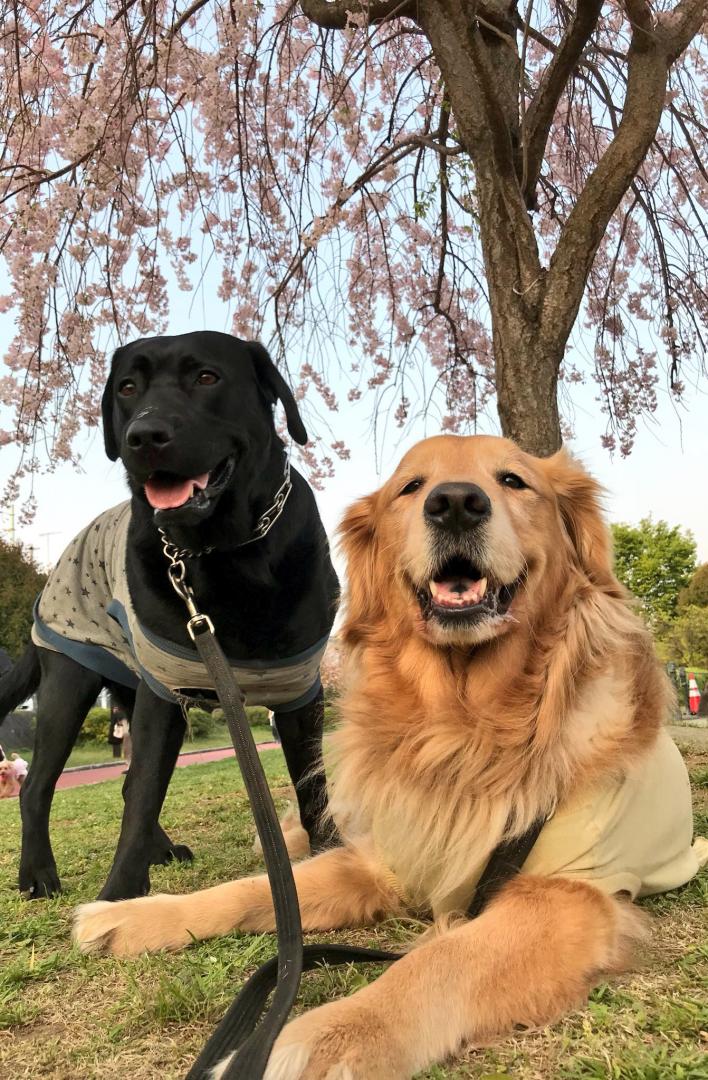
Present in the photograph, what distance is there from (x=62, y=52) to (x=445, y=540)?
202 inches

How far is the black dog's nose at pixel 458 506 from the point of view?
218 cm

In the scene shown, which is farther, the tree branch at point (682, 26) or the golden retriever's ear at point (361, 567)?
the tree branch at point (682, 26)

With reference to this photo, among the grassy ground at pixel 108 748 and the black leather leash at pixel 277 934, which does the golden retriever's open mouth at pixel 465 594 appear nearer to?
the black leather leash at pixel 277 934

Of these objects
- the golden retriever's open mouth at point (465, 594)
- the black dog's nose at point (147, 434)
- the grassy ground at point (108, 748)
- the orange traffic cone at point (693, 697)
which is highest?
the black dog's nose at point (147, 434)

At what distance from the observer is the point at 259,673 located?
2.80 meters

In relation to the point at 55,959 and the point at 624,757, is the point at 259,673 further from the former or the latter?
the point at 624,757

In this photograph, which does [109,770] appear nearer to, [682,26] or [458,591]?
[682,26]

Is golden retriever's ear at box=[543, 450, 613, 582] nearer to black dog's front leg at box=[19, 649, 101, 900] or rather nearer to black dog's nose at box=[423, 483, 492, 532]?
black dog's nose at box=[423, 483, 492, 532]

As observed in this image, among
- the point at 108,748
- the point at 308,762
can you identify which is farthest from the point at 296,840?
the point at 108,748

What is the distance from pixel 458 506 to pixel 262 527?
84 centimetres

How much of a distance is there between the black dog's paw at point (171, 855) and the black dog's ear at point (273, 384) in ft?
6.33

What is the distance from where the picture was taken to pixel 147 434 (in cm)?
237

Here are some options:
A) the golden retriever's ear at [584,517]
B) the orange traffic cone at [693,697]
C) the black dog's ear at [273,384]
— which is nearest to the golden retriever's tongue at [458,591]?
the golden retriever's ear at [584,517]

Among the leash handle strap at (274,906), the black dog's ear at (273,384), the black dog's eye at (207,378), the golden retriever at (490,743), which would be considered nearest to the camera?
the leash handle strap at (274,906)
